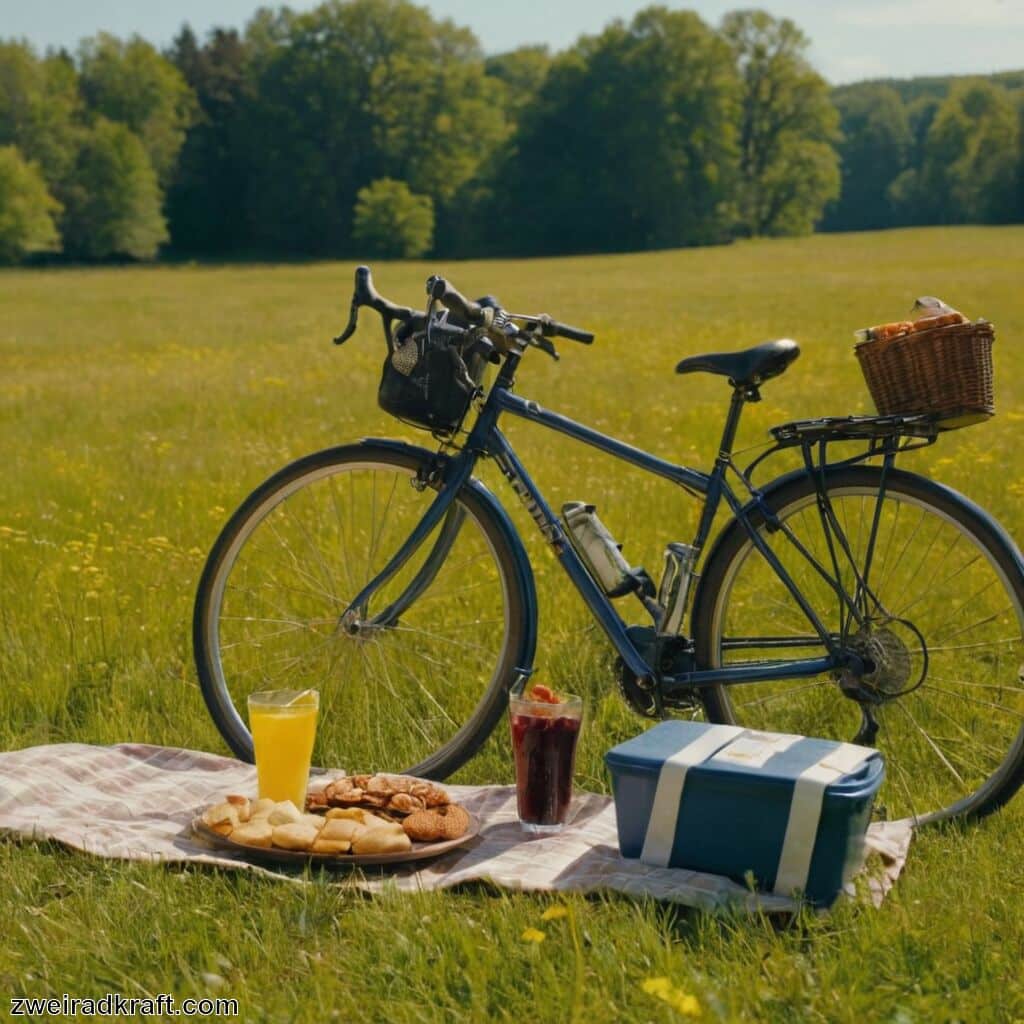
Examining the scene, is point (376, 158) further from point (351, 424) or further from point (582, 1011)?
point (582, 1011)

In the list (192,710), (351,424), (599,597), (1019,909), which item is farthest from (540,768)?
(351,424)

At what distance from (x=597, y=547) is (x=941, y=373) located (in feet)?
3.26

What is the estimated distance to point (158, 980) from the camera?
304 cm

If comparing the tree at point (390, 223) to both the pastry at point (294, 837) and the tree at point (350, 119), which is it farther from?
the pastry at point (294, 837)

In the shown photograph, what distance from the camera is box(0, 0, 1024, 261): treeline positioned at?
252 ft

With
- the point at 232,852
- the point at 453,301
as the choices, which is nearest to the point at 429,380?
the point at 453,301

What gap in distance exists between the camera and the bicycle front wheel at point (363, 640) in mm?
4246

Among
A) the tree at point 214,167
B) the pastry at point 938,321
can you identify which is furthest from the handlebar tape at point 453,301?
the tree at point 214,167

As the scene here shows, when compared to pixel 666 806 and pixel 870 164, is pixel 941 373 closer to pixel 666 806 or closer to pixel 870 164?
pixel 666 806

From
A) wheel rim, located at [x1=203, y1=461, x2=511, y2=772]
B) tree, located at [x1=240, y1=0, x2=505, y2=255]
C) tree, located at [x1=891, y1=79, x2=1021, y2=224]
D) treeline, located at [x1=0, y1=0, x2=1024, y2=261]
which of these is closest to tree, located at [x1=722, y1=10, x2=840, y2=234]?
treeline, located at [x1=0, y1=0, x2=1024, y2=261]

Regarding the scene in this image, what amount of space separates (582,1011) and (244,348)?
1708 cm

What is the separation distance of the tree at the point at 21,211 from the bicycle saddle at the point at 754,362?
228ft

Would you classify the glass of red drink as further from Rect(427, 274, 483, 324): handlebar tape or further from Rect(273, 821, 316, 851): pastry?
Rect(427, 274, 483, 324): handlebar tape

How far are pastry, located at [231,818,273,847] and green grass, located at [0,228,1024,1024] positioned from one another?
118 mm
